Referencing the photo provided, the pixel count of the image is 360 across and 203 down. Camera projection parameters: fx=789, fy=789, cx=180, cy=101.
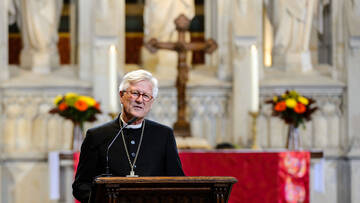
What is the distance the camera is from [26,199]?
775 cm

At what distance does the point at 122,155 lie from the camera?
10.9ft

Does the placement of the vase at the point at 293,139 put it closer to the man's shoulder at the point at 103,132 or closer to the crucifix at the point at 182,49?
the crucifix at the point at 182,49

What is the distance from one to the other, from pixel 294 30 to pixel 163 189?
565cm

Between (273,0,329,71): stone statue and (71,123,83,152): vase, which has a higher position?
(273,0,329,71): stone statue

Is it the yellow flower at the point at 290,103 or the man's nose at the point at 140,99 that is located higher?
the man's nose at the point at 140,99

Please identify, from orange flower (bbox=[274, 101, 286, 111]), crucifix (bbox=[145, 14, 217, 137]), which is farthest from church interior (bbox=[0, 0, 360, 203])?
orange flower (bbox=[274, 101, 286, 111])

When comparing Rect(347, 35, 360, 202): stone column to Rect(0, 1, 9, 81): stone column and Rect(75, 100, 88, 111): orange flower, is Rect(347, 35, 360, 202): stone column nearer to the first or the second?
Rect(75, 100, 88, 111): orange flower

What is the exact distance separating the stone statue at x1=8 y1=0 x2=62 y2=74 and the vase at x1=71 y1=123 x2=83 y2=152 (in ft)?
4.74

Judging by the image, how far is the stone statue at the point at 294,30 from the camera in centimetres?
823

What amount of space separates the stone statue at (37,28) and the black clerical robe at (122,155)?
16.5ft

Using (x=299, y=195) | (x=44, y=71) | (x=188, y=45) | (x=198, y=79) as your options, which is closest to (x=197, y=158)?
(x=299, y=195)

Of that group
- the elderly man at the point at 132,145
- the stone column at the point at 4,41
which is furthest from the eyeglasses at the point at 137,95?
the stone column at the point at 4,41

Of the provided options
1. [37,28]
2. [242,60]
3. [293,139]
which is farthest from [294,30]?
[37,28]

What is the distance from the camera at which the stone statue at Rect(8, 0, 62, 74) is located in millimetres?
8188
